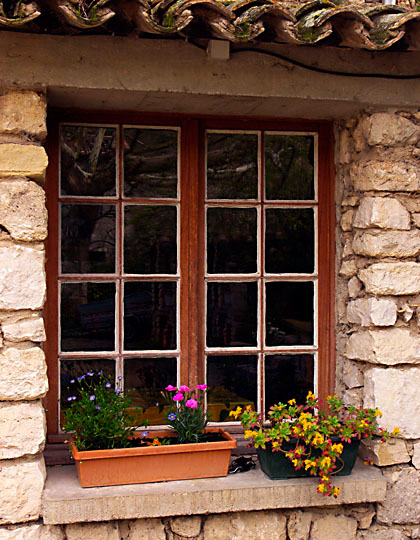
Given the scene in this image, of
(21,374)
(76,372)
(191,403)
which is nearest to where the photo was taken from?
(21,374)

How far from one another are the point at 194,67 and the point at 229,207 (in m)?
0.84

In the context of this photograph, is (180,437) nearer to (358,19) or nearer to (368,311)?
(368,311)

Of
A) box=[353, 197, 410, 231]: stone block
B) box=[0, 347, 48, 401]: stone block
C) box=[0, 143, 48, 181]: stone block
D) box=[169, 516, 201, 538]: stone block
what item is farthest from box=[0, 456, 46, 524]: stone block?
box=[353, 197, 410, 231]: stone block

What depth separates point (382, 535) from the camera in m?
3.73

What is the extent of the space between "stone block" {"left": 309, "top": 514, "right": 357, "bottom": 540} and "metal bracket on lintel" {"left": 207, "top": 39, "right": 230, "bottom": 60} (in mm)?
2263

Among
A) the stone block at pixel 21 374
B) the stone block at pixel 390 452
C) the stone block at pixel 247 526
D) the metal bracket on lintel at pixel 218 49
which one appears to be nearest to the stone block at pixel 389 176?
the metal bracket on lintel at pixel 218 49

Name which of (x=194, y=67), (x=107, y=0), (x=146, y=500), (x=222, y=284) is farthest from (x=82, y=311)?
(x=107, y=0)

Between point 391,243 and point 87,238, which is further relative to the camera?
point 87,238

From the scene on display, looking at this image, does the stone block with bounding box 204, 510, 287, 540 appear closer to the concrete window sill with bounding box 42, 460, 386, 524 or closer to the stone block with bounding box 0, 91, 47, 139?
the concrete window sill with bounding box 42, 460, 386, 524

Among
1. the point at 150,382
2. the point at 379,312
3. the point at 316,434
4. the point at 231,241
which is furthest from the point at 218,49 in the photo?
the point at 316,434

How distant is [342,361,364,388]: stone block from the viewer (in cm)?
386

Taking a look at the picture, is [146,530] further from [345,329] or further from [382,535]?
[345,329]

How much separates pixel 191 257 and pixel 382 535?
5.60 ft

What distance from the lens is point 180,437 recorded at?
3.66 metres
